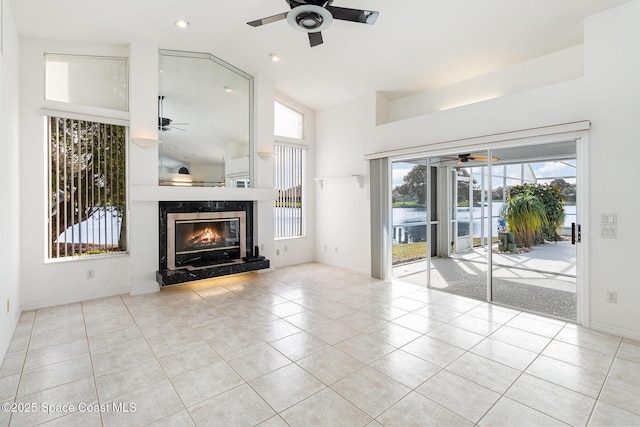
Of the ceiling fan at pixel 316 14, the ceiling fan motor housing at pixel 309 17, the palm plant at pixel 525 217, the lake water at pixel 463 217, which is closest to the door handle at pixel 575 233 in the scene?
the lake water at pixel 463 217

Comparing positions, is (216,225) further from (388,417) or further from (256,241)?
(388,417)

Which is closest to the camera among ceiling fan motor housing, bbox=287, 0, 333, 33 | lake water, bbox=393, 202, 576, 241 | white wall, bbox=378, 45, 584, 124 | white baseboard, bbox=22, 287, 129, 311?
ceiling fan motor housing, bbox=287, 0, 333, 33

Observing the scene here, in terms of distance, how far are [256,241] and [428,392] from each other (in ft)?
13.7

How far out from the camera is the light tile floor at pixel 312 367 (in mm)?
2078

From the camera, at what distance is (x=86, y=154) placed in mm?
4426

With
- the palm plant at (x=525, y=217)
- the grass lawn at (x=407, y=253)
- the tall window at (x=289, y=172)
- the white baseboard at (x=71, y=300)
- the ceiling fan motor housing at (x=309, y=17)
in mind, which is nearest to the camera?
the ceiling fan motor housing at (x=309, y=17)

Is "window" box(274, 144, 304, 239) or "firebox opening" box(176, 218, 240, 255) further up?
"window" box(274, 144, 304, 239)

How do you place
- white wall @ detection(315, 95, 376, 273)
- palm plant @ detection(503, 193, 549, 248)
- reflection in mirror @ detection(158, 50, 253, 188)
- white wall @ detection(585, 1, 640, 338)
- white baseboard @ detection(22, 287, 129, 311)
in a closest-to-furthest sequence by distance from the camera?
white wall @ detection(585, 1, 640, 338) → palm plant @ detection(503, 193, 549, 248) → white baseboard @ detection(22, 287, 129, 311) → reflection in mirror @ detection(158, 50, 253, 188) → white wall @ detection(315, 95, 376, 273)

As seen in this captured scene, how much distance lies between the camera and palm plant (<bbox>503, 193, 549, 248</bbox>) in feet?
12.8

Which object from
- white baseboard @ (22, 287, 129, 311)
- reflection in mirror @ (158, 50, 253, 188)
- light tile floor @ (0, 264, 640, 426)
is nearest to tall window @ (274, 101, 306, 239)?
reflection in mirror @ (158, 50, 253, 188)

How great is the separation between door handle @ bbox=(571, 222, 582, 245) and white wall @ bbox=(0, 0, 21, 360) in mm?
5751

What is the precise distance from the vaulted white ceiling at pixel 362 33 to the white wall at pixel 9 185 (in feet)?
1.90

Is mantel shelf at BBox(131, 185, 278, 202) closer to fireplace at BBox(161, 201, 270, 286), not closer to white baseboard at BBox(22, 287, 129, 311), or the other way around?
fireplace at BBox(161, 201, 270, 286)

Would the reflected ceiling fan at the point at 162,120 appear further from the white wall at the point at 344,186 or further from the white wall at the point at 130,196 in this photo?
the white wall at the point at 344,186
